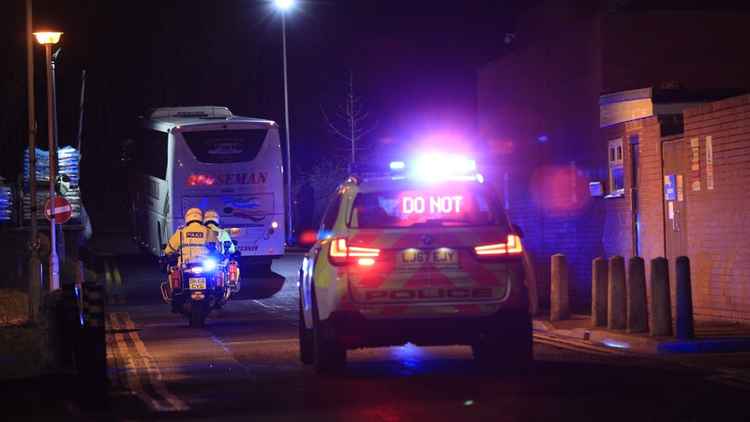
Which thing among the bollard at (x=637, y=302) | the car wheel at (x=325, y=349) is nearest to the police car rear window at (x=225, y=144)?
the bollard at (x=637, y=302)

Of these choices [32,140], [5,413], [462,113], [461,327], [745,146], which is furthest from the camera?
[462,113]

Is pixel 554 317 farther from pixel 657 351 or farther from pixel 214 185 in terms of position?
pixel 214 185

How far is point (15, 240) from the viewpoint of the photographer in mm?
35531

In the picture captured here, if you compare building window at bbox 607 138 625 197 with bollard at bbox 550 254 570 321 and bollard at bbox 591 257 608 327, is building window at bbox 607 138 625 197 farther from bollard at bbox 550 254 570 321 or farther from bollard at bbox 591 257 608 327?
bollard at bbox 591 257 608 327

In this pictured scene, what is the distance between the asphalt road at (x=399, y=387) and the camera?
9766mm

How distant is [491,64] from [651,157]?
24208mm

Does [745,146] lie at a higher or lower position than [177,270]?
higher

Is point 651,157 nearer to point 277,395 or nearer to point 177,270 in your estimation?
point 177,270

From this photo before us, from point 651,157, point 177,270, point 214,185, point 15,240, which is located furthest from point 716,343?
point 15,240

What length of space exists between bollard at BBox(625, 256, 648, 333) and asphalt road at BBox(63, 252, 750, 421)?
1.09 m

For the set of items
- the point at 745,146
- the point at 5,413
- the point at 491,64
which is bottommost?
the point at 5,413

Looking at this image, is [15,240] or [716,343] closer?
[716,343]

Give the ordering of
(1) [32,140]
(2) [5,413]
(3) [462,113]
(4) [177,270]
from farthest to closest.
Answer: (3) [462,113], (1) [32,140], (4) [177,270], (2) [5,413]

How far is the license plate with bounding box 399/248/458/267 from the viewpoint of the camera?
1169 centimetres
